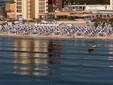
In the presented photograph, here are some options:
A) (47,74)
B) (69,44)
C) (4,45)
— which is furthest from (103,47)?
(47,74)

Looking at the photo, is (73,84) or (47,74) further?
(47,74)

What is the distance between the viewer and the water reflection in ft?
143

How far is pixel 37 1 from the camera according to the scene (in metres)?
120

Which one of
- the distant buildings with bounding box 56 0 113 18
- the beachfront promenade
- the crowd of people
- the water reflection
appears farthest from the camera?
the distant buildings with bounding box 56 0 113 18

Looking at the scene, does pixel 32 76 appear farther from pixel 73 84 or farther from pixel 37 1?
pixel 37 1

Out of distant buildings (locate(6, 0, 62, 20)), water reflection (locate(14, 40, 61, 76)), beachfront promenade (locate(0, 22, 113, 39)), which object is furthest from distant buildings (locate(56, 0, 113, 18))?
water reflection (locate(14, 40, 61, 76))

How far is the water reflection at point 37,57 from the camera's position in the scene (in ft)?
143

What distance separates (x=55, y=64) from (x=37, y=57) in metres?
5.65

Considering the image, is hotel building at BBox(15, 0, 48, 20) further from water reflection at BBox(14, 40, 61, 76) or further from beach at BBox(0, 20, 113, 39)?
water reflection at BBox(14, 40, 61, 76)

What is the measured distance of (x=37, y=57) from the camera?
52750mm

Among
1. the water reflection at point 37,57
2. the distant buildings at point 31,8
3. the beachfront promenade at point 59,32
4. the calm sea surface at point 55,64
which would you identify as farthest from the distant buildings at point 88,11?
the calm sea surface at point 55,64

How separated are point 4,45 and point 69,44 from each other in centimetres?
855

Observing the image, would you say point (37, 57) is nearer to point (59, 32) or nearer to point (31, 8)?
point (59, 32)

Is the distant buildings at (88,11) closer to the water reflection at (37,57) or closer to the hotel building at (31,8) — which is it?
the hotel building at (31,8)
